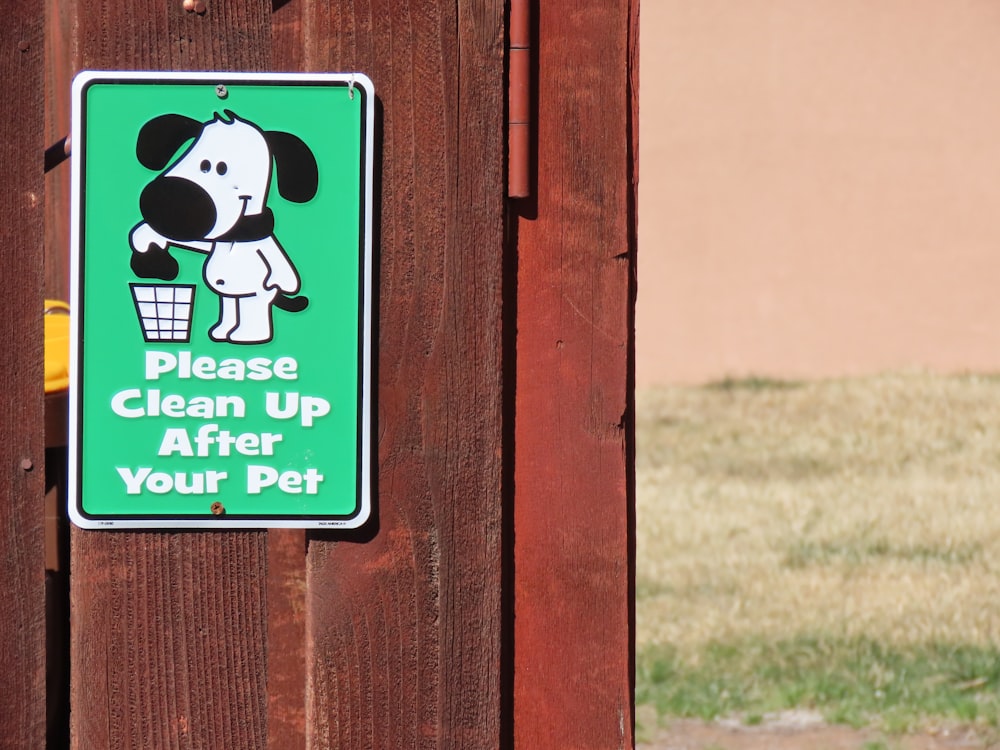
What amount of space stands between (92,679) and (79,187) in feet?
1.97

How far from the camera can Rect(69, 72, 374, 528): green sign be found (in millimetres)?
1565

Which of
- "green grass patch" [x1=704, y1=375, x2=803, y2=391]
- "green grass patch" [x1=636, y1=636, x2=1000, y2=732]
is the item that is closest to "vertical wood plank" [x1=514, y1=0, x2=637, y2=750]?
"green grass patch" [x1=636, y1=636, x2=1000, y2=732]

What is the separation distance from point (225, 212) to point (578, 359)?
0.46 m

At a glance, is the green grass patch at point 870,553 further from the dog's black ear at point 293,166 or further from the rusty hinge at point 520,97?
the dog's black ear at point 293,166

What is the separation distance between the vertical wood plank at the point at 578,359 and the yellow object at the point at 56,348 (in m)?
0.70

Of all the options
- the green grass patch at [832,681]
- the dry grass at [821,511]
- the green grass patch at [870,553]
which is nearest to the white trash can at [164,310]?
the green grass patch at [832,681]

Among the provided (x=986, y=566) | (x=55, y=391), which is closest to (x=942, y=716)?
(x=986, y=566)

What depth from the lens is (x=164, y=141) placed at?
5.16 ft

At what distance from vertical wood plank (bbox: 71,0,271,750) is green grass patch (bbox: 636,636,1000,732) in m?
2.93

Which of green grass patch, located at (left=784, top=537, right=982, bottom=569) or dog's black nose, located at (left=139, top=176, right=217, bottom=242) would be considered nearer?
dog's black nose, located at (left=139, top=176, right=217, bottom=242)

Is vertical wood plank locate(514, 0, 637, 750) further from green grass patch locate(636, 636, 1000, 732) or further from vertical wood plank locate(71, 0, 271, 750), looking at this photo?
green grass patch locate(636, 636, 1000, 732)

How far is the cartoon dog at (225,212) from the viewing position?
1.56 m

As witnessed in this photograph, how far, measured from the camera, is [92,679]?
5.36 feet

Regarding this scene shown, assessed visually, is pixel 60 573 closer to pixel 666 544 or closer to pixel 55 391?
pixel 55 391
